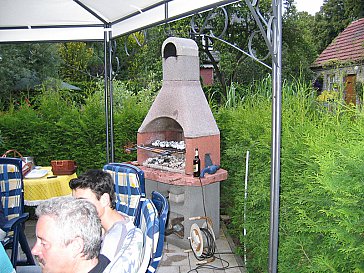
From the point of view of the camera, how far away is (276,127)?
9.48ft

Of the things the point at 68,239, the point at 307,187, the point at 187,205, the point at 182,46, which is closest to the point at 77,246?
the point at 68,239

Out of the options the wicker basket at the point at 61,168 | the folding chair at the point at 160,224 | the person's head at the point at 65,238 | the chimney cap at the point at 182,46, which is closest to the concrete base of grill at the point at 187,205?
the wicker basket at the point at 61,168

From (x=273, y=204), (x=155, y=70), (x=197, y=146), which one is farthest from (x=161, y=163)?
(x=155, y=70)

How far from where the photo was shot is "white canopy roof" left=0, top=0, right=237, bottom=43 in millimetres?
4633

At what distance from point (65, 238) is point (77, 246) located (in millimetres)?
58

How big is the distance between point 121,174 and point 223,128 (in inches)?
91.8

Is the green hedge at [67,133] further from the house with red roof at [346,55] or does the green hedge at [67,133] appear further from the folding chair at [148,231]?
the house with red roof at [346,55]

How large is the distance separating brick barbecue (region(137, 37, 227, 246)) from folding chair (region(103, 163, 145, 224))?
1.03 meters

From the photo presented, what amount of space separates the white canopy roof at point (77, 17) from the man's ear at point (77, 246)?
2.86m

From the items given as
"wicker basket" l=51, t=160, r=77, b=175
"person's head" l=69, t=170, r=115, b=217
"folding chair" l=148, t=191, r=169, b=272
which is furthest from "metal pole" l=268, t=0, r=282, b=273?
"wicker basket" l=51, t=160, r=77, b=175

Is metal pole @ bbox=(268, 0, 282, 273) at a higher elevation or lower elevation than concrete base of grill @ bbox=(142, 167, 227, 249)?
higher

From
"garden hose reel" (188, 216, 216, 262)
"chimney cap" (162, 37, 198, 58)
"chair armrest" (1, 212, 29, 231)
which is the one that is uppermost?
"chimney cap" (162, 37, 198, 58)

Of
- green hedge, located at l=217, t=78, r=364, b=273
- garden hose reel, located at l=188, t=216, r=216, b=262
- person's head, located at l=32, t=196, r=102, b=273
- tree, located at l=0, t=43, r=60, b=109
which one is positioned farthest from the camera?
tree, located at l=0, t=43, r=60, b=109

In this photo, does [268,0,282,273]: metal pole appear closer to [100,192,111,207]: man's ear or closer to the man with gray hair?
[100,192,111,207]: man's ear
